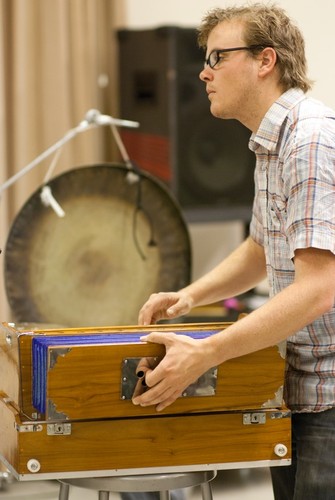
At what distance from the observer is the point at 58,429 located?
73.5 inches

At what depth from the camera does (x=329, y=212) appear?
189cm

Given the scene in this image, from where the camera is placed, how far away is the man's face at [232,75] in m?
2.06

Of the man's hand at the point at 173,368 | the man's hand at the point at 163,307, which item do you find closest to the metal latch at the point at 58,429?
the man's hand at the point at 173,368

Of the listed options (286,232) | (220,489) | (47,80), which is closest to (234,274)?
(286,232)

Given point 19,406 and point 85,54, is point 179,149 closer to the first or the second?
point 85,54

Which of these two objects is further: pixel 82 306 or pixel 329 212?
pixel 82 306

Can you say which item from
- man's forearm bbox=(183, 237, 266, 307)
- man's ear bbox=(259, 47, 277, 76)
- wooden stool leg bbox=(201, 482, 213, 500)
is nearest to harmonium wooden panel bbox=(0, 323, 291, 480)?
wooden stool leg bbox=(201, 482, 213, 500)

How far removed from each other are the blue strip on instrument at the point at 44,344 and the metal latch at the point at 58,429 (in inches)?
1.3

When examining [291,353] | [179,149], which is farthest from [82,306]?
[291,353]

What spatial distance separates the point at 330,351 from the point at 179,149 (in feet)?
6.50

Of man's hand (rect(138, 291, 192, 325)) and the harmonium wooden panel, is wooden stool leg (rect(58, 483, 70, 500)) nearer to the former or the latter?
the harmonium wooden panel

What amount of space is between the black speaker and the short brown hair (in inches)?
67.3

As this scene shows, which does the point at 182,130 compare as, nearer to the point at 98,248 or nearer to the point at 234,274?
the point at 98,248

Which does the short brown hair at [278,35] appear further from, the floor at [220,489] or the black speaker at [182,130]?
the floor at [220,489]
